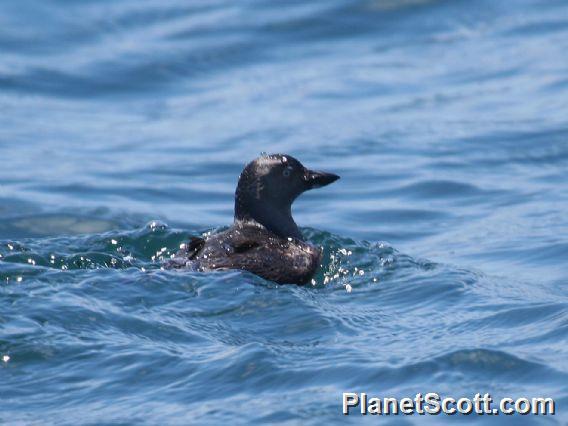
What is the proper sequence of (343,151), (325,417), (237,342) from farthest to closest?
(343,151) → (237,342) → (325,417)

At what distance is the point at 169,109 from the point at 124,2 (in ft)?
14.8

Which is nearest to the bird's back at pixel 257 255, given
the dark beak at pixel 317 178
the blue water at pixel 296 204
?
the blue water at pixel 296 204

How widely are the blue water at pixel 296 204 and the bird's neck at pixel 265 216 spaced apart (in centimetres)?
42

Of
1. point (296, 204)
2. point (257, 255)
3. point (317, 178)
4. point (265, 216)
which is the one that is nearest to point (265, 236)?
point (265, 216)

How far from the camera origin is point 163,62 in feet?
60.2

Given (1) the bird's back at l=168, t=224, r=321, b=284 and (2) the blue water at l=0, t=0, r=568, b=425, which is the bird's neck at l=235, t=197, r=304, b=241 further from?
(2) the blue water at l=0, t=0, r=568, b=425

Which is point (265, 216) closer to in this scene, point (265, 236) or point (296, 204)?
point (265, 236)

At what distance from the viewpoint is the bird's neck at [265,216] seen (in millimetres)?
9883

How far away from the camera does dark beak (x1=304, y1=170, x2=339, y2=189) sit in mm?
10180

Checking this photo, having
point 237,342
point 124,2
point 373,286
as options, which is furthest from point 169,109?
point 237,342

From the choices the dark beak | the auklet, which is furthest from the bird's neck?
the dark beak

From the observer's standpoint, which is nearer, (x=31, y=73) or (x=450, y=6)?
(x=31, y=73)

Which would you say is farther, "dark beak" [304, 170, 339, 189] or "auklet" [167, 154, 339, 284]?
"dark beak" [304, 170, 339, 189]

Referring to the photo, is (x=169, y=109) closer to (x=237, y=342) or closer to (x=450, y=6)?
(x=450, y=6)
